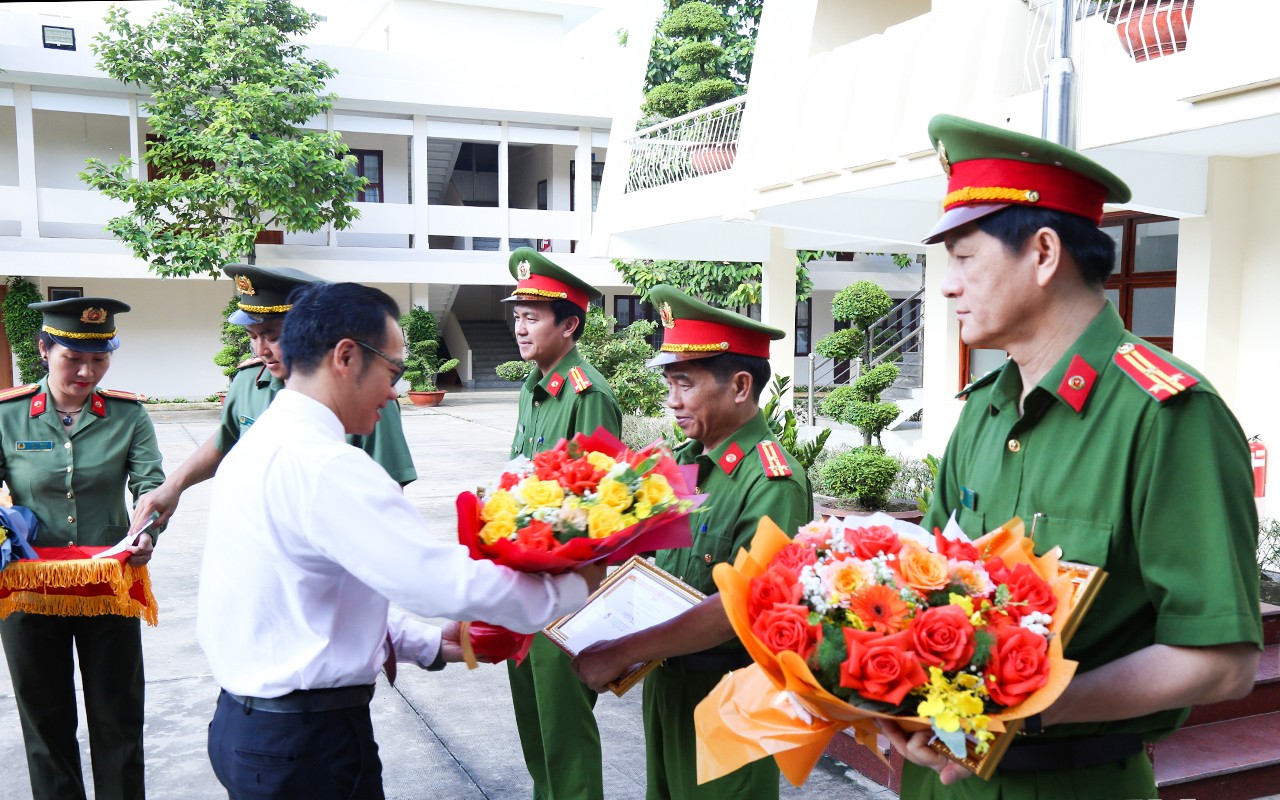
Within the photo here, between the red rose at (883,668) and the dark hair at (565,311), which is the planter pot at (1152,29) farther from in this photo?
the red rose at (883,668)

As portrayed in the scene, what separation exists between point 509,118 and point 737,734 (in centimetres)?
2328

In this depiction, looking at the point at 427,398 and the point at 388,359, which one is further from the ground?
the point at 388,359

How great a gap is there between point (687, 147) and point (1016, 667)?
1149 centimetres

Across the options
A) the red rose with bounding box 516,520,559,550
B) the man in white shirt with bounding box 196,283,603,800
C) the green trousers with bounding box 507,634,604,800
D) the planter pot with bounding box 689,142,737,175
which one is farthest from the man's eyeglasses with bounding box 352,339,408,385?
the planter pot with bounding box 689,142,737,175

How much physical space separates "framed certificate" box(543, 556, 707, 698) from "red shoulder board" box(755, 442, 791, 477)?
37 centimetres

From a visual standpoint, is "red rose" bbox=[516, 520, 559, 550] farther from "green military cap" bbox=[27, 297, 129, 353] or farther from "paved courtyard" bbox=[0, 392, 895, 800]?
"green military cap" bbox=[27, 297, 129, 353]

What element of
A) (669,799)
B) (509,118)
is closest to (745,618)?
(669,799)

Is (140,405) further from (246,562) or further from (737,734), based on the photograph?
(737,734)

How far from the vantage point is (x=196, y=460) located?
12.1 feet

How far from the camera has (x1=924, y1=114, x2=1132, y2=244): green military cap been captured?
1.56 m

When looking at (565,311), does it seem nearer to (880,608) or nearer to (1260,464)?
(880,608)

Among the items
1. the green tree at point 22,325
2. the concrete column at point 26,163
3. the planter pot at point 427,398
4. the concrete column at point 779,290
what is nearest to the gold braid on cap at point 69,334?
the concrete column at point 779,290

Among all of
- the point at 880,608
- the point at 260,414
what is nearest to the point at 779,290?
the point at 260,414

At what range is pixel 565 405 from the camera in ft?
12.1
